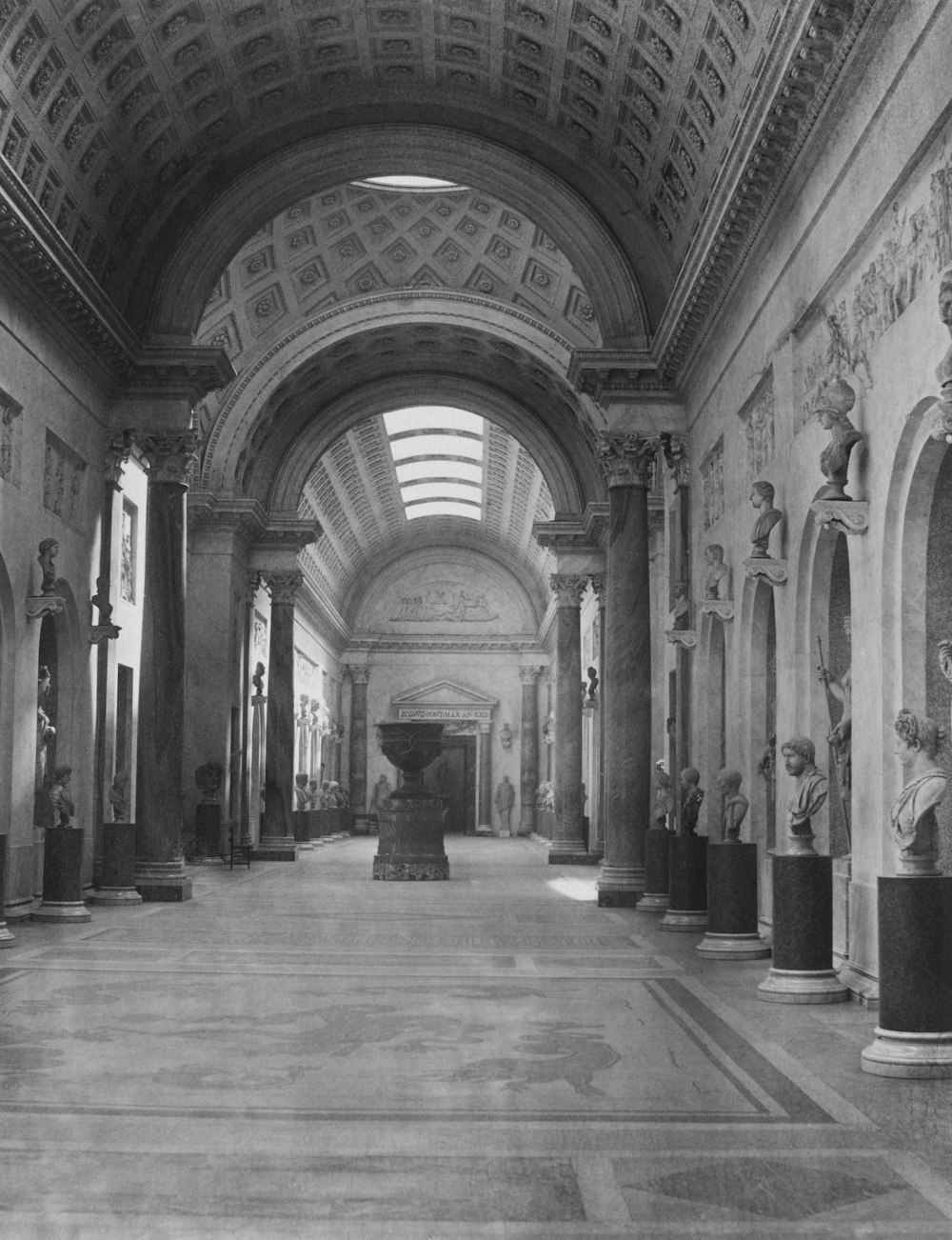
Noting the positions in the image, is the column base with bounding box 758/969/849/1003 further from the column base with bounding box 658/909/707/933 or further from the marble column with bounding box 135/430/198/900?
the marble column with bounding box 135/430/198/900

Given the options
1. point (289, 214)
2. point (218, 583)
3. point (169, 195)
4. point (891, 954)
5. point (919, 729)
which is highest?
point (289, 214)

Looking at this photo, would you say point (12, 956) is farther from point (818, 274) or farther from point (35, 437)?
point (818, 274)

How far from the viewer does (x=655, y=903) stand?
57.3ft

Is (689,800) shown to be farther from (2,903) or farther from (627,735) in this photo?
(2,903)

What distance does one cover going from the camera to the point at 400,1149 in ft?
20.1

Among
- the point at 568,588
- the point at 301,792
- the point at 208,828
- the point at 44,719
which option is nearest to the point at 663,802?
the point at 44,719

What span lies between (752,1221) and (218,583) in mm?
24226

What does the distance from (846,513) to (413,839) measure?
1538 centimetres

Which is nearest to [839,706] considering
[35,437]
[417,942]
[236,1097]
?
[417,942]

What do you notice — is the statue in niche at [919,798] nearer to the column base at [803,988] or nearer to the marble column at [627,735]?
the column base at [803,988]

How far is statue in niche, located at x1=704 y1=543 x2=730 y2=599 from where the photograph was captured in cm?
1609

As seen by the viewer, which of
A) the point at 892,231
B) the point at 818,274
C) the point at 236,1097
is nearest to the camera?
the point at 236,1097

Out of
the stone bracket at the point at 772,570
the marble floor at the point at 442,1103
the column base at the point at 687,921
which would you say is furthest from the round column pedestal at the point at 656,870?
the stone bracket at the point at 772,570

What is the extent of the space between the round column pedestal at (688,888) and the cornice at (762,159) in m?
6.19
